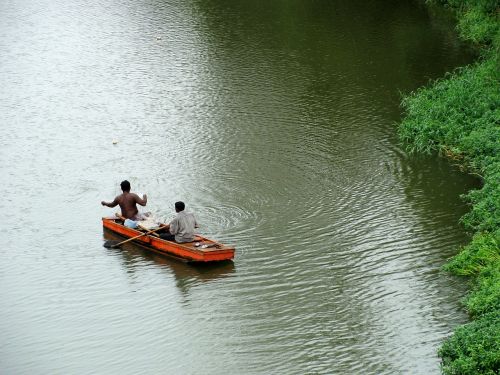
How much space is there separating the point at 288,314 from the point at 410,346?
8.16 ft

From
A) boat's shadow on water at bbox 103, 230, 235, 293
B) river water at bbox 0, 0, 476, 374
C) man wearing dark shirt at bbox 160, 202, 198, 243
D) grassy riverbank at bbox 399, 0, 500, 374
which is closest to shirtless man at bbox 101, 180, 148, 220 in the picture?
boat's shadow on water at bbox 103, 230, 235, 293

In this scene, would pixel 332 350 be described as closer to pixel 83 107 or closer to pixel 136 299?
pixel 136 299

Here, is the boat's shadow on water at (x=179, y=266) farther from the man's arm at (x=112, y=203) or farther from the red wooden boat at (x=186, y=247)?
the man's arm at (x=112, y=203)

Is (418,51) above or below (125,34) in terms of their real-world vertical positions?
below

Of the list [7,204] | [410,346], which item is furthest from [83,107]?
[410,346]

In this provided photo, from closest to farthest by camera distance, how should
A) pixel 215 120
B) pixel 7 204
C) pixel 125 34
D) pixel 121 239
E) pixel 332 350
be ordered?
1. pixel 332 350
2. pixel 121 239
3. pixel 7 204
4. pixel 215 120
5. pixel 125 34

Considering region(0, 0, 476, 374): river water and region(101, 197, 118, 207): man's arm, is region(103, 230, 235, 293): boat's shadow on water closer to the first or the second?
region(0, 0, 476, 374): river water

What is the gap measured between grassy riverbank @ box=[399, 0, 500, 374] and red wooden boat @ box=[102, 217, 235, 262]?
188 inches

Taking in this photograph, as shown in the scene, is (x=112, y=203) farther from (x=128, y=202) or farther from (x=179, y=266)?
(x=179, y=266)

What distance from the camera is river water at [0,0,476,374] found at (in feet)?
53.5

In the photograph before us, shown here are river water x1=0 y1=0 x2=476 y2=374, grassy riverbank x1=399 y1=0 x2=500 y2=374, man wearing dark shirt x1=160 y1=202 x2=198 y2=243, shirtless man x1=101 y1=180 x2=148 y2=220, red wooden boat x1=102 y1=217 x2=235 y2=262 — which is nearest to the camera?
grassy riverbank x1=399 y1=0 x2=500 y2=374

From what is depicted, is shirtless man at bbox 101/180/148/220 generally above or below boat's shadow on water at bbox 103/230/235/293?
above

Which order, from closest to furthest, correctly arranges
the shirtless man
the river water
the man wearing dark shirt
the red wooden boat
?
the river water, the red wooden boat, the man wearing dark shirt, the shirtless man

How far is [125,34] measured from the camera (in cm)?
3706
